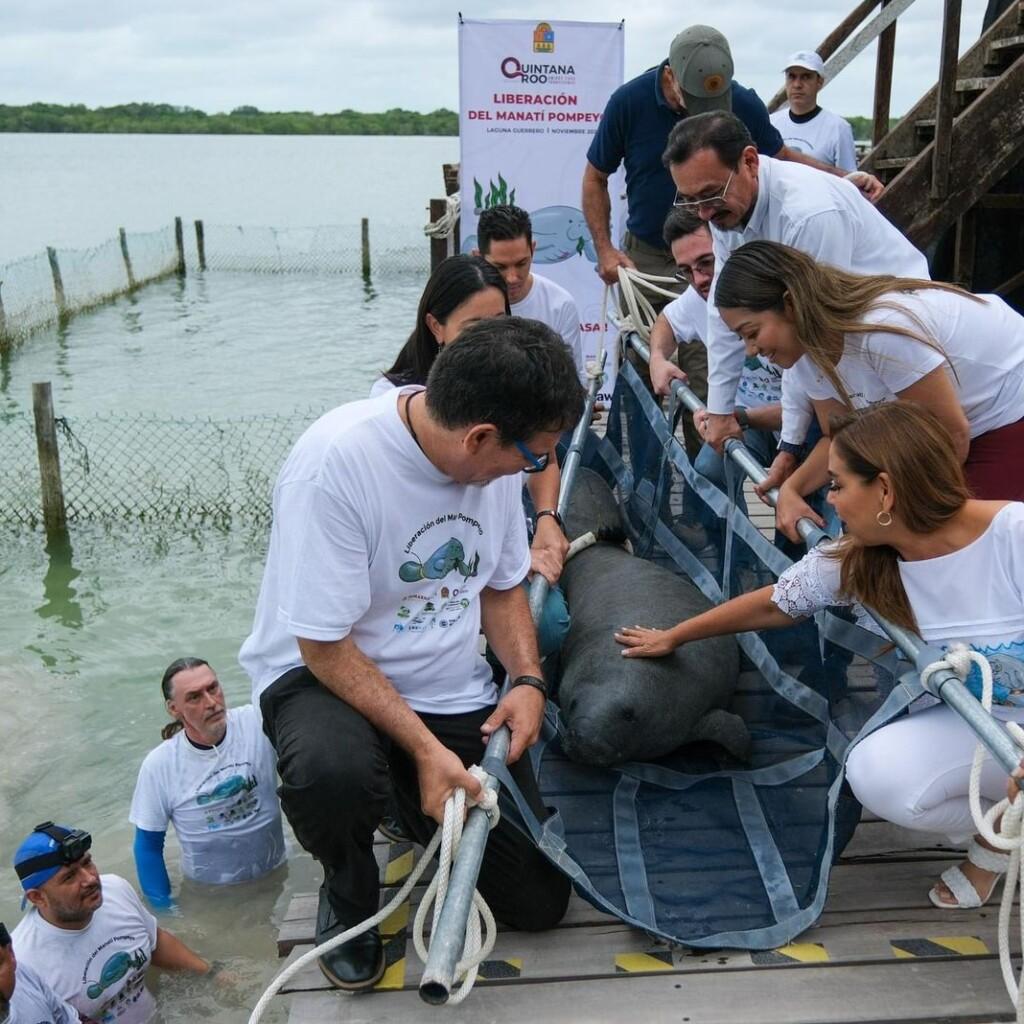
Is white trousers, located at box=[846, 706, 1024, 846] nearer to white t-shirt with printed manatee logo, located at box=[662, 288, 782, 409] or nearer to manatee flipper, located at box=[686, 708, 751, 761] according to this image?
manatee flipper, located at box=[686, 708, 751, 761]

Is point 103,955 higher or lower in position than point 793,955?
lower

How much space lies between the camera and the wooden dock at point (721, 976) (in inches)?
97.5

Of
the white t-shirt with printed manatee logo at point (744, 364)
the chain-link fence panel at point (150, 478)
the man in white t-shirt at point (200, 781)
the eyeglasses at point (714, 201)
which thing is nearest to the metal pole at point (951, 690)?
the eyeglasses at point (714, 201)

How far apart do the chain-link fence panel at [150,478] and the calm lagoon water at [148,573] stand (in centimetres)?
28

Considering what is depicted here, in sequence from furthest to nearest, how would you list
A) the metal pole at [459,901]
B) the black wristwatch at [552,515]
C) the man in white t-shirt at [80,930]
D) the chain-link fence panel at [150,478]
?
the chain-link fence panel at [150,478] → the black wristwatch at [552,515] → the man in white t-shirt at [80,930] → the metal pole at [459,901]

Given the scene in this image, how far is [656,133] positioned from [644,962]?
4081 mm

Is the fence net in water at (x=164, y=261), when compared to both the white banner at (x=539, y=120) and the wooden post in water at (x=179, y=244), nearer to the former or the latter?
the wooden post in water at (x=179, y=244)

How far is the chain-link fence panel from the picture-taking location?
10227 mm

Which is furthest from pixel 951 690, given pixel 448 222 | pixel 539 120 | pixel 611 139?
pixel 448 222

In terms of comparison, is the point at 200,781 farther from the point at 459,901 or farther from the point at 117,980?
the point at 459,901

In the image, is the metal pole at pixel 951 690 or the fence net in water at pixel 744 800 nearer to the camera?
the metal pole at pixel 951 690

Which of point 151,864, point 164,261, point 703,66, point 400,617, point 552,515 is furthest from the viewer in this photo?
point 164,261

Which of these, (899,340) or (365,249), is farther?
(365,249)

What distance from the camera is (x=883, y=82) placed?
8430mm
